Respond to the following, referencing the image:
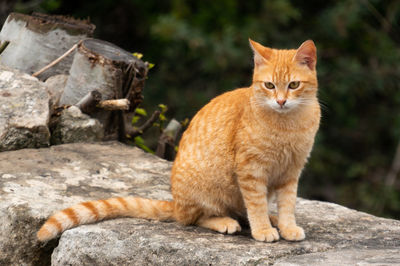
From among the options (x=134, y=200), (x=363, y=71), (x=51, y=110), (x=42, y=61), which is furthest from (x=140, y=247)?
(x=363, y=71)

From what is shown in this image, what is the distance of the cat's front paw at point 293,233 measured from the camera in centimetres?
321

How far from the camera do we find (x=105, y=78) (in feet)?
15.0

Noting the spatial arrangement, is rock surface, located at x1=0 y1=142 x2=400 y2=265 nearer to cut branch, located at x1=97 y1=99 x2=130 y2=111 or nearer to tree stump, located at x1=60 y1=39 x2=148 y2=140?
cut branch, located at x1=97 y1=99 x2=130 y2=111

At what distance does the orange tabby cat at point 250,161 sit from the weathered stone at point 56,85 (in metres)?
1.61

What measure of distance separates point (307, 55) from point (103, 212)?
143cm

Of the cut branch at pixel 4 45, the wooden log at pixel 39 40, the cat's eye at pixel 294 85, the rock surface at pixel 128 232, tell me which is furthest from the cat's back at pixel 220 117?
the cut branch at pixel 4 45

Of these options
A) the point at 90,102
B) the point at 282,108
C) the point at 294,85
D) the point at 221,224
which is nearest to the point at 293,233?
the point at 221,224

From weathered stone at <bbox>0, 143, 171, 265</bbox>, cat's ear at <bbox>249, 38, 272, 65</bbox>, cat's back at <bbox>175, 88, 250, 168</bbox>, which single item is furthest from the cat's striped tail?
cat's ear at <bbox>249, 38, 272, 65</bbox>

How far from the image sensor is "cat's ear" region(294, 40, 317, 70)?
10.5ft

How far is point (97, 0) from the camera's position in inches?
307

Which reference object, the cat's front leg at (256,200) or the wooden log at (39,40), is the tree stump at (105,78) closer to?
the wooden log at (39,40)

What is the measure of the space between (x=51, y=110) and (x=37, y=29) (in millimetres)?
762

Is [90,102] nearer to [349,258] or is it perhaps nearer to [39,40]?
[39,40]

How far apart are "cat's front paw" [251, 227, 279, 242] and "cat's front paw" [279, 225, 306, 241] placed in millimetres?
55
